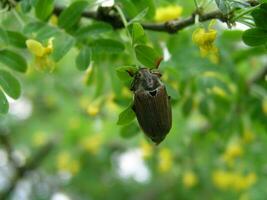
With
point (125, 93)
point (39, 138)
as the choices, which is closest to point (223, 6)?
point (125, 93)

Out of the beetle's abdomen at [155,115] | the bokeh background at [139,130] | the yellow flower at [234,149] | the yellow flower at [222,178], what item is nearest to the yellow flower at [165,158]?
the bokeh background at [139,130]

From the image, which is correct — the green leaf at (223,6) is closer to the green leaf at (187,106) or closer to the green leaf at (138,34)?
the green leaf at (138,34)

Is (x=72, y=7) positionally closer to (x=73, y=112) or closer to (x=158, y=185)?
(x=73, y=112)

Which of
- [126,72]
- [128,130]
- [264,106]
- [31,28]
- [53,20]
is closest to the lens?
[126,72]

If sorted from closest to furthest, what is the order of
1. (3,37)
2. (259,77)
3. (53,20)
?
(3,37), (53,20), (259,77)

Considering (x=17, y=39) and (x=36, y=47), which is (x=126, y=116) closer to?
(x=36, y=47)

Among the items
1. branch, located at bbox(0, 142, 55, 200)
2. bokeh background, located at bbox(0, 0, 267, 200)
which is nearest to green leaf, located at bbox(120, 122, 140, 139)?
bokeh background, located at bbox(0, 0, 267, 200)

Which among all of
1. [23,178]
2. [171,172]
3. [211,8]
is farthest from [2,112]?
[23,178]
